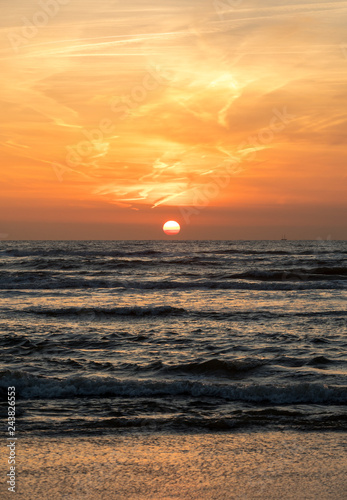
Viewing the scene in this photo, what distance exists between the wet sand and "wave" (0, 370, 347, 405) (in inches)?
71.8

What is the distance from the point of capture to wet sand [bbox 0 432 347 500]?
498 centimetres

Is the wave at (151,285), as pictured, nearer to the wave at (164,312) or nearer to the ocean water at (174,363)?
the ocean water at (174,363)

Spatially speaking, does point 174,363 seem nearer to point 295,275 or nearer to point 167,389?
point 167,389

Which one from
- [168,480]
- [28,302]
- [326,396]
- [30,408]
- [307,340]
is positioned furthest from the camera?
[28,302]

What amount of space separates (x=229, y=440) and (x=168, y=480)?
1452 millimetres

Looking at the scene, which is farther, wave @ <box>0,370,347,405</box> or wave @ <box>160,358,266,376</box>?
wave @ <box>160,358,266,376</box>

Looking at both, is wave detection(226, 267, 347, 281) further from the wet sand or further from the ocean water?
the wet sand

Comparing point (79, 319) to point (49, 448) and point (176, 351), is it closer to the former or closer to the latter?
point (176, 351)

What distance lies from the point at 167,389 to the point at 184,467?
340 centimetres

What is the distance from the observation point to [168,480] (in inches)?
206

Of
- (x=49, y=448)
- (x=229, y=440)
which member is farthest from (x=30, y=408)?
(x=229, y=440)

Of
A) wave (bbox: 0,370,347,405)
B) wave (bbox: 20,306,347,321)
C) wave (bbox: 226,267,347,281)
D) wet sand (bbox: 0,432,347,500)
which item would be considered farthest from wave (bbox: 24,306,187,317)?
wave (bbox: 226,267,347,281)

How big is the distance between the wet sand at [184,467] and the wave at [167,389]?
A: 1.82 metres

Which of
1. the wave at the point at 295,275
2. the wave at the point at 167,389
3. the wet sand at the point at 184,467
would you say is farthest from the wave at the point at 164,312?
the wave at the point at 295,275
